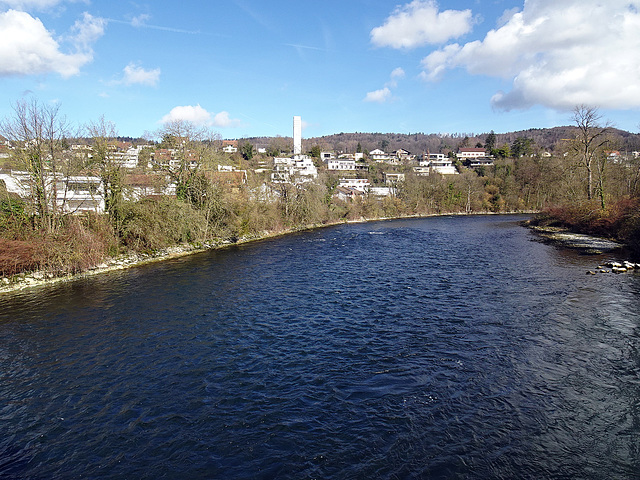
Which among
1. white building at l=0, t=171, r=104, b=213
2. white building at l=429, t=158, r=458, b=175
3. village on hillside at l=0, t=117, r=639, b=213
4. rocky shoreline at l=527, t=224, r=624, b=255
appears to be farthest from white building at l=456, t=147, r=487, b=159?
white building at l=0, t=171, r=104, b=213

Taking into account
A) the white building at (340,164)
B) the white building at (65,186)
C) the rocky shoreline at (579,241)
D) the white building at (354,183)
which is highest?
the white building at (340,164)

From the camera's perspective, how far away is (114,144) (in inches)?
1203

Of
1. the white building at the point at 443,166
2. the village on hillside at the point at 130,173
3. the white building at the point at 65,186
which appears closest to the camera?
the white building at the point at 65,186

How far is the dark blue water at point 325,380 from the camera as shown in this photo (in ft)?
27.4

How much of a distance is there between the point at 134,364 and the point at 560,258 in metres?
30.6

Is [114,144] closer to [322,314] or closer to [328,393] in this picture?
[322,314]

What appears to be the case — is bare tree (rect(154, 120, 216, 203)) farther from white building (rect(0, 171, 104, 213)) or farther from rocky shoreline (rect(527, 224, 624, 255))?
rocky shoreline (rect(527, 224, 624, 255))

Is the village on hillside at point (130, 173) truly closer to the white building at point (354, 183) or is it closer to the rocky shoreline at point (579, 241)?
the rocky shoreline at point (579, 241)

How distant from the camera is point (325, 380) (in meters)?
11.7

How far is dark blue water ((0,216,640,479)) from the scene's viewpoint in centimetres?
835

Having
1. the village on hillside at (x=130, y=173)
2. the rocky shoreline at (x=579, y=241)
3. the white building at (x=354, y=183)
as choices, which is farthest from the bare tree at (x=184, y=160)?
the white building at (x=354, y=183)

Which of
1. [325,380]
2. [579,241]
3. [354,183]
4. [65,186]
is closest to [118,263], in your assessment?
[65,186]

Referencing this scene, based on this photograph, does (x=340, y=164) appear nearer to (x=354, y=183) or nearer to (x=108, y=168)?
(x=354, y=183)

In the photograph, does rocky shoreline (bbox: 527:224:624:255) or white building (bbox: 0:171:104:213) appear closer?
white building (bbox: 0:171:104:213)
